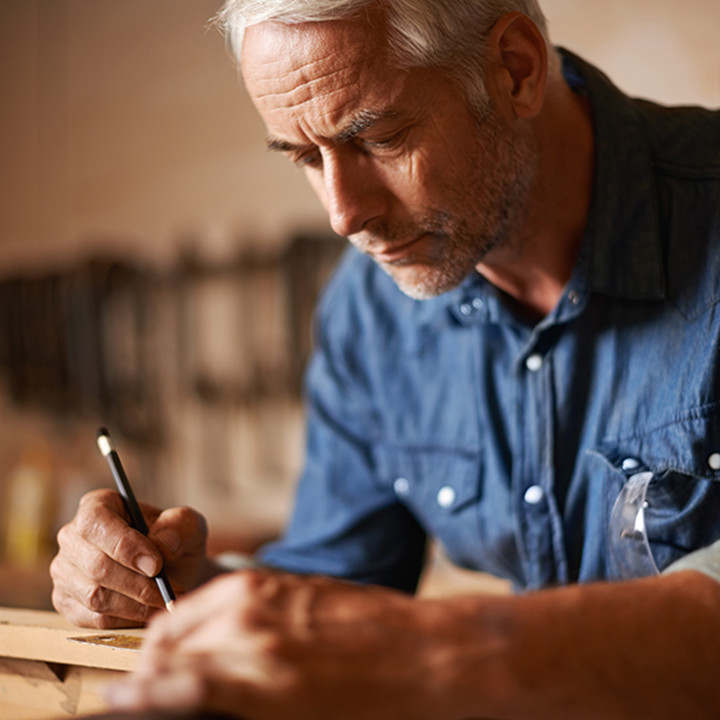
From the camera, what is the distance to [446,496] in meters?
1.32

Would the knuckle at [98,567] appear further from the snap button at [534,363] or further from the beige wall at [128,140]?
the beige wall at [128,140]

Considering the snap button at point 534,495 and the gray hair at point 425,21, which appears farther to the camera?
the snap button at point 534,495

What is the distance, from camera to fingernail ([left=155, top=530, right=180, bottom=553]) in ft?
3.32

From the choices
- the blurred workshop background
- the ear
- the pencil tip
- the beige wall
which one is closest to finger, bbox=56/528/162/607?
the pencil tip

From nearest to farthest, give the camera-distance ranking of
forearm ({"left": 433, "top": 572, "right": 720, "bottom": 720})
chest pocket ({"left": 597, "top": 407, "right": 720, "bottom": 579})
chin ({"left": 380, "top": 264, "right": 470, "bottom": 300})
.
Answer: forearm ({"left": 433, "top": 572, "right": 720, "bottom": 720}) → chest pocket ({"left": 597, "top": 407, "right": 720, "bottom": 579}) → chin ({"left": 380, "top": 264, "right": 470, "bottom": 300})

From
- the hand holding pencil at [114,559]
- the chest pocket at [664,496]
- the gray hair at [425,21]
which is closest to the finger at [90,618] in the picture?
the hand holding pencil at [114,559]

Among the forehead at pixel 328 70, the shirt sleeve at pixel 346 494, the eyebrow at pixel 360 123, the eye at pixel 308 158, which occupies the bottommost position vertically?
the shirt sleeve at pixel 346 494

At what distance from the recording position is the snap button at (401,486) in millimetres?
1396

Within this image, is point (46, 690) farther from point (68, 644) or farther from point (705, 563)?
point (705, 563)

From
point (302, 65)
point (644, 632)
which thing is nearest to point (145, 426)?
point (302, 65)

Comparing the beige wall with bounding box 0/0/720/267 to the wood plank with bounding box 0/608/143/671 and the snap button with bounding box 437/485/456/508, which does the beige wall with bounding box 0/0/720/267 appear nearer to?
the snap button with bounding box 437/485/456/508

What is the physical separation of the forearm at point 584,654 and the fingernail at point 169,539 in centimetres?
53

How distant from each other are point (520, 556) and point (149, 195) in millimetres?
2267

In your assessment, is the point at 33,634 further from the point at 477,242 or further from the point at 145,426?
the point at 145,426
